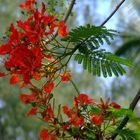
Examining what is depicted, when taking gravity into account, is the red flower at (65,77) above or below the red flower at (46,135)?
above

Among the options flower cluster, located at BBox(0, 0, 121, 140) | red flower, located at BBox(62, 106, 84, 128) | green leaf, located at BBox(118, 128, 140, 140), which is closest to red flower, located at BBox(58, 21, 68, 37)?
flower cluster, located at BBox(0, 0, 121, 140)

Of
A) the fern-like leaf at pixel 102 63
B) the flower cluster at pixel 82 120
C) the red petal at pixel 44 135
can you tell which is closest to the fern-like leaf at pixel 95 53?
the fern-like leaf at pixel 102 63

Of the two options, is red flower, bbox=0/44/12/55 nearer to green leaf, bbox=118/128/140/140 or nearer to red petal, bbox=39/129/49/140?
red petal, bbox=39/129/49/140

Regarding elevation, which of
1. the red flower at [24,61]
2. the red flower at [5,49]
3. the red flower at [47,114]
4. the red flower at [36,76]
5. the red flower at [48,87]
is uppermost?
the red flower at [5,49]

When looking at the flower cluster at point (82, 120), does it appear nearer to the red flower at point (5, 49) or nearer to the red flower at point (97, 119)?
the red flower at point (97, 119)

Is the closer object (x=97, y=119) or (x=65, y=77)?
(x=97, y=119)

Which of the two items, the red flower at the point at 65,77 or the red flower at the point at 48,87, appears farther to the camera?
the red flower at the point at 65,77

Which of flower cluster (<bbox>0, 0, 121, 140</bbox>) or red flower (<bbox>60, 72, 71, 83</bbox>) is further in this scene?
red flower (<bbox>60, 72, 71, 83</bbox>)

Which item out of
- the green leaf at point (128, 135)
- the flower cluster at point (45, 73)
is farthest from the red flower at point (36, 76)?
the green leaf at point (128, 135)

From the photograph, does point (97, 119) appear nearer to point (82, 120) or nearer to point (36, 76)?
point (82, 120)

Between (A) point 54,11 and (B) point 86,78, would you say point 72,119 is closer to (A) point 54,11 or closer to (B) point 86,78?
(A) point 54,11

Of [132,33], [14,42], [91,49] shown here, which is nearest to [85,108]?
[91,49]

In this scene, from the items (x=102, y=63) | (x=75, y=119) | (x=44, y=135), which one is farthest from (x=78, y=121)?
(x=102, y=63)

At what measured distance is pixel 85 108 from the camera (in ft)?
4.33
